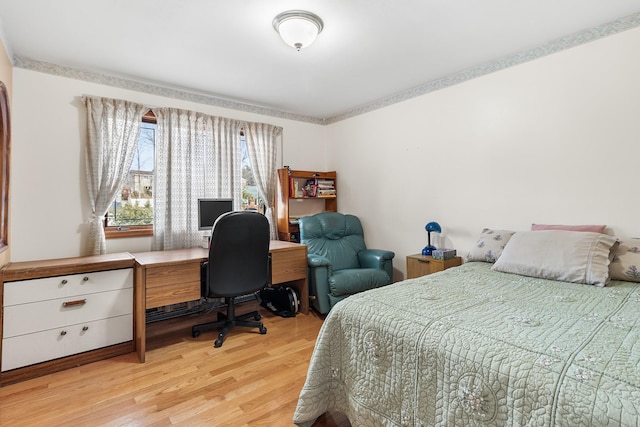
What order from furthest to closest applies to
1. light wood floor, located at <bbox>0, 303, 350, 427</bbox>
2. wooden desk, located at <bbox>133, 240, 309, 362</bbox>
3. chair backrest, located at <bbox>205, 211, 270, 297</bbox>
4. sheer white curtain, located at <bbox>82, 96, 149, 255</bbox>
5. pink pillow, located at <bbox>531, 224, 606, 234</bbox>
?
sheer white curtain, located at <bbox>82, 96, 149, 255</bbox>, chair backrest, located at <bbox>205, 211, 270, 297</bbox>, wooden desk, located at <bbox>133, 240, 309, 362</bbox>, pink pillow, located at <bbox>531, 224, 606, 234</bbox>, light wood floor, located at <bbox>0, 303, 350, 427</bbox>

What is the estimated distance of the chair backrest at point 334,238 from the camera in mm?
3670

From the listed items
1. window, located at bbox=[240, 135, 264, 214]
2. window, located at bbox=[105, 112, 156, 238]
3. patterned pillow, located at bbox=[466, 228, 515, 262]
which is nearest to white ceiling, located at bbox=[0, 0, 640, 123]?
window, located at bbox=[105, 112, 156, 238]

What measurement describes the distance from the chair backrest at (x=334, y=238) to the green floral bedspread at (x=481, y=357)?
5.82 ft

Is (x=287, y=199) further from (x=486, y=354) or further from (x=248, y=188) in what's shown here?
(x=486, y=354)

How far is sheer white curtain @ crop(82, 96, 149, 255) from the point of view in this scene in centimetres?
284

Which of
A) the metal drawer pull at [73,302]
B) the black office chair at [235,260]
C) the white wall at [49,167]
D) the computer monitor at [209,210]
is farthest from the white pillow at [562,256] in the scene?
the white wall at [49,167]

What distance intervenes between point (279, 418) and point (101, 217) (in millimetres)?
2383

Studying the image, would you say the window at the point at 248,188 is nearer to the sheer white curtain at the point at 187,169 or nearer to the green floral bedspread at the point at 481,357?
the sheer white curtain at the point at 187,169

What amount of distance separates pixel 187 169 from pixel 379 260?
2305 mm

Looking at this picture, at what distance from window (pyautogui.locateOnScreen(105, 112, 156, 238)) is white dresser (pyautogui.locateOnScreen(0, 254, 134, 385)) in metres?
0.58

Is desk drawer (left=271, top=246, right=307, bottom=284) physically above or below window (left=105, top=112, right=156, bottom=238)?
below

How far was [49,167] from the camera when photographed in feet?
8.91

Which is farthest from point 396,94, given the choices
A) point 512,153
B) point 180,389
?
point 180,389

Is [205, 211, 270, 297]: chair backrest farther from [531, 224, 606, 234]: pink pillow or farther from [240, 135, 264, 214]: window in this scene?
[531, 224, 606, 234]: pink pillow
